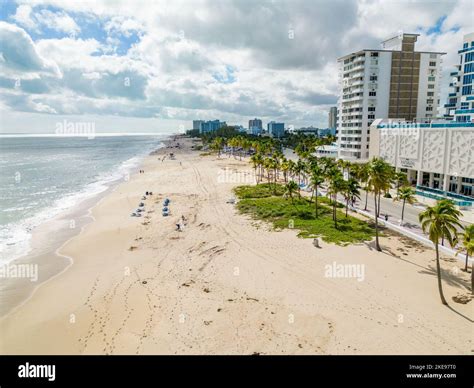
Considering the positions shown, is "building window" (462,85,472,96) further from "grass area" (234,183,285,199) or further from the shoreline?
the shoreline

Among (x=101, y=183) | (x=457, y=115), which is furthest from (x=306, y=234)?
(x=101, y=183)

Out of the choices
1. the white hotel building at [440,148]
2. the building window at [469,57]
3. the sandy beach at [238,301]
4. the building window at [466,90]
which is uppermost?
the building window at [469,57]

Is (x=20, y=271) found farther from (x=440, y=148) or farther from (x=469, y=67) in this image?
(x=469, y=67)

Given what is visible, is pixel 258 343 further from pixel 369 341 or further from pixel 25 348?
pixel 25 348
